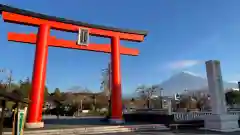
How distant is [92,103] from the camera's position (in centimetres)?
5172

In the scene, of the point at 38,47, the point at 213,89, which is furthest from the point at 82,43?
the point at 213,89

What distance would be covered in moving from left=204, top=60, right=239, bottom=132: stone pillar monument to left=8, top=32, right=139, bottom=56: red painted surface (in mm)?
7255

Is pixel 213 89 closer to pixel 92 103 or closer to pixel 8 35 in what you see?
pixel 8 35

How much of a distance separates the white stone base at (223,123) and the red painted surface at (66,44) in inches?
349

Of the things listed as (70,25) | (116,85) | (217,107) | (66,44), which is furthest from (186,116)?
(70,25)

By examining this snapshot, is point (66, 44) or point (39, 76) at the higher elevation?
point (66, 44)

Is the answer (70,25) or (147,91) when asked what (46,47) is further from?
(147,91)

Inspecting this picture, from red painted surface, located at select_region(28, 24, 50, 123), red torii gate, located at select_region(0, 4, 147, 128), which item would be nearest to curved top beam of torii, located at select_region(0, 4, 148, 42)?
red torii gate, located at select_region(0, 4, 147, 128)

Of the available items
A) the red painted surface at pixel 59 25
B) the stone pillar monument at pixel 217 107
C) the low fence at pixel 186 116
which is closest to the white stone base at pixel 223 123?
the stone pillar monument at pixel 217 107

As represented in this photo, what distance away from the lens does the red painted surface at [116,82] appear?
18.2 metres

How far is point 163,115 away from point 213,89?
405 cm

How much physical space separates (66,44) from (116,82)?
4.82 meters

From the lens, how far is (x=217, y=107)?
1429 centimetres

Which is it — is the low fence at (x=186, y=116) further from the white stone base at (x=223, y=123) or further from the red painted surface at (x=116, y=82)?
the red painted surface at (x=116, y=82)
